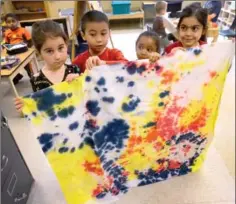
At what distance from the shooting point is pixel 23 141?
1.98 metres

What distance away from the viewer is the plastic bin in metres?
4.84

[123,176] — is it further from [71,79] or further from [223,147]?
[223,147]

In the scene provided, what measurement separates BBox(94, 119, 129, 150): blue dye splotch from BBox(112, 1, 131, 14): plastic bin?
14.4 feet

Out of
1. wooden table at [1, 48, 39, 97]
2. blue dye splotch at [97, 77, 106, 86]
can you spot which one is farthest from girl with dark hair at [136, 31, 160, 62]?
wooden table at [1, 48, 39, 97]

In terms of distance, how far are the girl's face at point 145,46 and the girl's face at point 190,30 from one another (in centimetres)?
17

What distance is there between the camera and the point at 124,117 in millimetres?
1031

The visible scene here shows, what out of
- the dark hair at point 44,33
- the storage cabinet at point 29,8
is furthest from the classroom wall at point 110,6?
the dark hair at point 44,33

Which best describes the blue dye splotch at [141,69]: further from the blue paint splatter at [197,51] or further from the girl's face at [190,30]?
the girl's face at [190,30]

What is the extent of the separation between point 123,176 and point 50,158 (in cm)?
51

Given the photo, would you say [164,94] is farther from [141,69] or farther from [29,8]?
[29,8]

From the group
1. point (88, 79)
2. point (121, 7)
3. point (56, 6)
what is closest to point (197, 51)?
point (88, 79)

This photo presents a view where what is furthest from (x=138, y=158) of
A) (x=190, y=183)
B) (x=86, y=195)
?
(x=190, y=183)

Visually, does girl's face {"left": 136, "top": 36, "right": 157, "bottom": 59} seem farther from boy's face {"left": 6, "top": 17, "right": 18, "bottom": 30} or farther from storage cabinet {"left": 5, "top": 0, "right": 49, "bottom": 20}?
storage cabinet {"left": 5, "top": 0, "right": 49, "bottom": 20}

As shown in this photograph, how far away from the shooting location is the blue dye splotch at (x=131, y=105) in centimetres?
100
